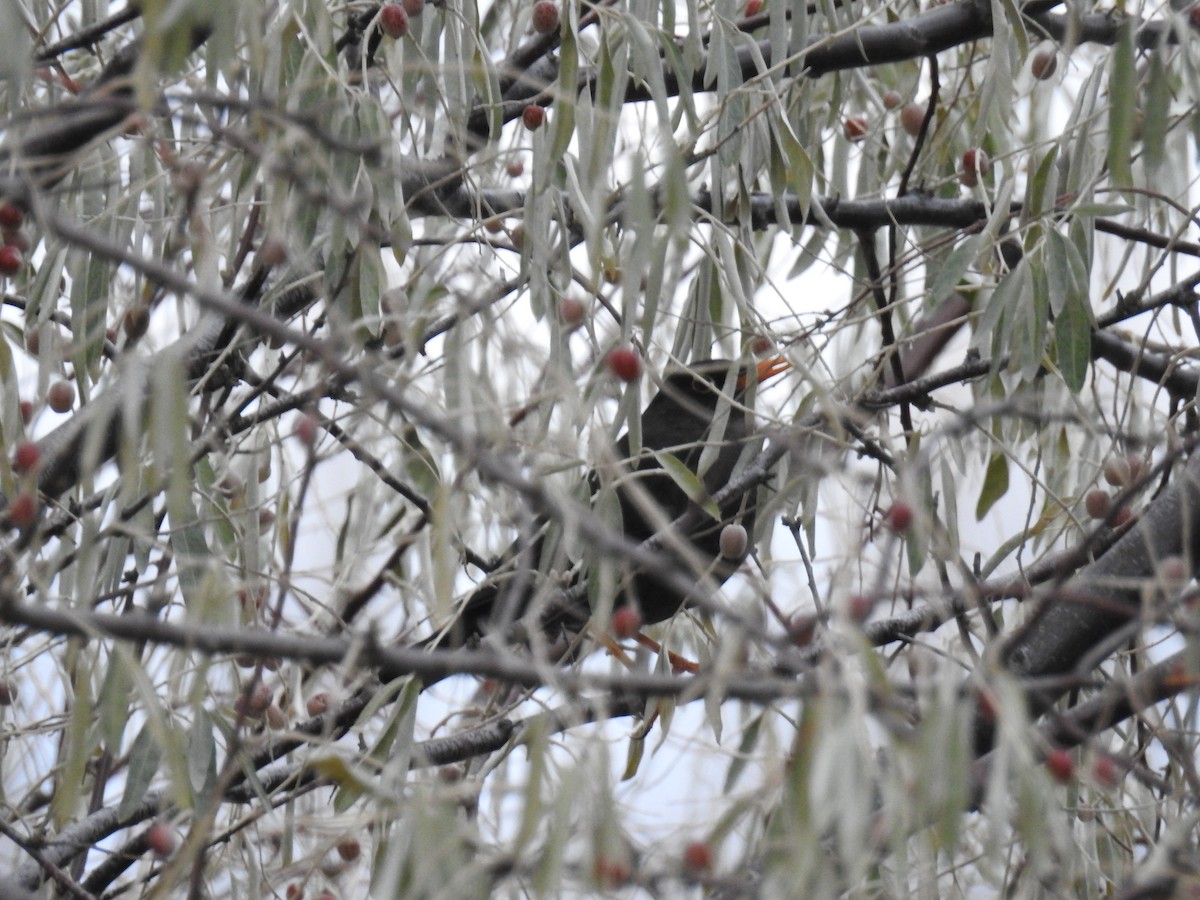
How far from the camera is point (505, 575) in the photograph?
172 centimetres

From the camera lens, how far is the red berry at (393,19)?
5.35 feet

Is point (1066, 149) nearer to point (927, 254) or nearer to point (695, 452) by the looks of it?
point (927, 254)

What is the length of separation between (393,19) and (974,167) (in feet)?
2.92

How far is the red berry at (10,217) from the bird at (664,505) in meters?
0.67

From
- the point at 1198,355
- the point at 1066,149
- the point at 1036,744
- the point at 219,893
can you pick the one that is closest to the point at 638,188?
the point at 1036,744

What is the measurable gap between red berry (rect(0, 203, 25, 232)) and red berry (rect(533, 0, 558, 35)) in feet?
2.24

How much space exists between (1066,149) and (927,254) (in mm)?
342

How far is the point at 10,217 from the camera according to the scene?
1554mm

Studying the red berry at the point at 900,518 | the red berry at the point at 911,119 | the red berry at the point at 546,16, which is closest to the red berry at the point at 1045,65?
the red berry at the point at 911,119

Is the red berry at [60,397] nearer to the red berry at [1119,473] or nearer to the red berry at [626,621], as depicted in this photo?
the red berry at [626,621]

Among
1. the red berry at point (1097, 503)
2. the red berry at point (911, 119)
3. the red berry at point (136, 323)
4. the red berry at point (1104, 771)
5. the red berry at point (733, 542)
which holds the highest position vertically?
the red berry at point (911, 119)

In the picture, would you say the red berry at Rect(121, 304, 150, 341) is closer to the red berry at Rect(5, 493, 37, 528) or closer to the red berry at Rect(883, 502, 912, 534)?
the red berry at Rect(5, 493, 37, 528)

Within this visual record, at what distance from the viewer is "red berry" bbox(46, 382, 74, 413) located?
6.11ft

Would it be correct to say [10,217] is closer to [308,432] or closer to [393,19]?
[393,19]
